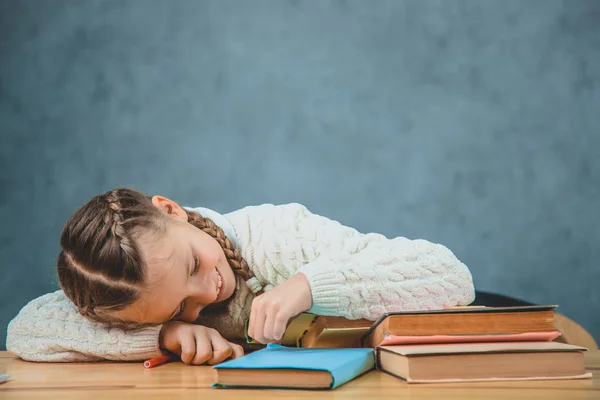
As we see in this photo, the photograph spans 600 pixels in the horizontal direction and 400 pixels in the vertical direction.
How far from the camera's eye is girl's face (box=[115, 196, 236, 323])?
2.85 feet

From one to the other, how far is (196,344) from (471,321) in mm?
412

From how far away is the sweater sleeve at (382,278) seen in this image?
0.85 metres

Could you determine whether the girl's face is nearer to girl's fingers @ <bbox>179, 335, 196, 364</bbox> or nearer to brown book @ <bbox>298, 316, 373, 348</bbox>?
girl's fingers @ <bbox>179, 335, 196, 364</bbox>

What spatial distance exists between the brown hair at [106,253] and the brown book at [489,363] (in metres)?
0.42

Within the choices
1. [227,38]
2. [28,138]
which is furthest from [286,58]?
[28,138]

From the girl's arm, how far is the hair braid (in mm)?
19

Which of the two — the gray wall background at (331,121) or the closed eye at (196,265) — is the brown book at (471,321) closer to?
the closed eye at (196,265)

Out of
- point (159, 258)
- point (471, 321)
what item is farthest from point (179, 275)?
point (471, 321)

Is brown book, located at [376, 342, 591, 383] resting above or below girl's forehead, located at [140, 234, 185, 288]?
below

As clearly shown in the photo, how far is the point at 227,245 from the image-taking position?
104cm

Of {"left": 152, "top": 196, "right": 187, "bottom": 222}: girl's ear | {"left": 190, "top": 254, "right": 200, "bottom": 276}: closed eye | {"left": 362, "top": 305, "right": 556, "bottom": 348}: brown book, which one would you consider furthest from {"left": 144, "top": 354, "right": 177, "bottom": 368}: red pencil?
{"left": 362, "top": 305, "right": 556, "bottom": 348}: brown book

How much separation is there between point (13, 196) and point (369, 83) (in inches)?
47.0

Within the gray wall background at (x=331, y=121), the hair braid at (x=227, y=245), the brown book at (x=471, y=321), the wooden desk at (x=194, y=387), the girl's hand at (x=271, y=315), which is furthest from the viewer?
the gray wall background at (x=331, y=121)

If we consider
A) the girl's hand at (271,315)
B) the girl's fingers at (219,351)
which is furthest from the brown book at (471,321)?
the girl's fingers at (219,351)
